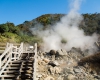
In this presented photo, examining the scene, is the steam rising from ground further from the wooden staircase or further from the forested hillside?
the wooden staircase

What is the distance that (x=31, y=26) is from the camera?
121 feet

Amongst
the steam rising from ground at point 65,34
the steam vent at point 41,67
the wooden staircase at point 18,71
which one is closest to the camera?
the wooden staircase at point 18,71

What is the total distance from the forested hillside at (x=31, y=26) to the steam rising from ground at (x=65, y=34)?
38.3 inches

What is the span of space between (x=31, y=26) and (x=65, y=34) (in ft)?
26.8

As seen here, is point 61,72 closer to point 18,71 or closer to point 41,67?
point 41,67

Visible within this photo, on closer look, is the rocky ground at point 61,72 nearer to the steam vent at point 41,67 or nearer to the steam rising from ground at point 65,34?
the steam vent at point 41,67

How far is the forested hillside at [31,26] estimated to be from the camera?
87.3ft

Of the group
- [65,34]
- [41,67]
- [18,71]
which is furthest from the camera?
[65,34]

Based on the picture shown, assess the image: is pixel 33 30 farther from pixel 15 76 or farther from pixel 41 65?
pixel 15 76

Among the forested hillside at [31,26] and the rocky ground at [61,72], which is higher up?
the forested hillside at [31,26]

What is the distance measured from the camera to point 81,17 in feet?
129

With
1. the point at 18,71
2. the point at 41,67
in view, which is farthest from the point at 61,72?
the point at 18,71

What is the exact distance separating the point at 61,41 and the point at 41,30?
6.29 metres

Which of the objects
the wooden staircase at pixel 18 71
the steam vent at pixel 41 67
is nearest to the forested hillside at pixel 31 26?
the steam vent at pixel 41 67
